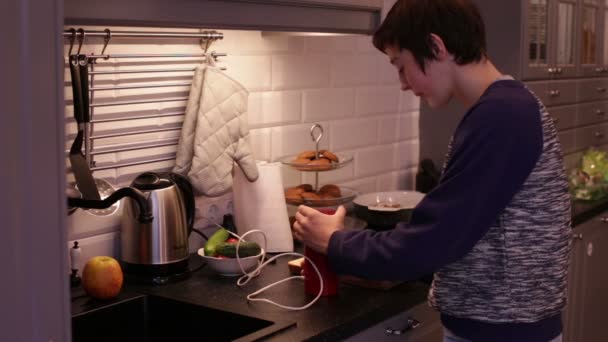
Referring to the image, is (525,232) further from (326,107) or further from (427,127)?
(427,127)

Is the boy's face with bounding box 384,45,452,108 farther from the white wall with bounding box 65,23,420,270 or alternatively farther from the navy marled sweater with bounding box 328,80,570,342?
the white wall with bounding box 65,23,420,270

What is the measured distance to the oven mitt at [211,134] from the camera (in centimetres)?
241

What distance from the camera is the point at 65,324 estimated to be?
4.70ft

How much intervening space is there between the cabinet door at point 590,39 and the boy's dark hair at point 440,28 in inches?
86.2

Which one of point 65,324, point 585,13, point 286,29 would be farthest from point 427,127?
point 65,324

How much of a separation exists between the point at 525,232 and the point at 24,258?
1.03 m

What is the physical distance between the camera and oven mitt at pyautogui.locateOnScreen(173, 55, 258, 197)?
7.90 feet

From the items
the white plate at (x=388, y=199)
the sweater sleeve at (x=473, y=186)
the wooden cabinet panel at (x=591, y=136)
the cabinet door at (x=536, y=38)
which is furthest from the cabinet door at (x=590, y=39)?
the sweater sleeve at (x=473, y=186)

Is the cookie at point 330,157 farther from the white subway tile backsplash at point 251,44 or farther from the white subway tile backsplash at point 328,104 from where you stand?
the white subway tile backsplash at point 251,44

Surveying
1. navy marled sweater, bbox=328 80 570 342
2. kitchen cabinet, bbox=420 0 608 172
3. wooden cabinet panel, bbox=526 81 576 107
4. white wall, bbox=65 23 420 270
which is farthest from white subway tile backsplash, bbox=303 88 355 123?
navy marled sweater, bbox=328 80 570 342

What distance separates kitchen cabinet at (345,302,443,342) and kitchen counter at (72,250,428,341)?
2 cm

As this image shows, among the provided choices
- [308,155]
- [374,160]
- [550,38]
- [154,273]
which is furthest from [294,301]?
[550,38]

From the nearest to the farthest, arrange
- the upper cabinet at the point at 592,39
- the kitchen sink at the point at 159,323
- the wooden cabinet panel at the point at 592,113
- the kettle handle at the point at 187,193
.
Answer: the kitchen sink at the point at 159,323 < the kettle handle at the point at 187,193 < the upper cabinet at the point at 592,39 < the wooden cabinet panel at the point at 592,113

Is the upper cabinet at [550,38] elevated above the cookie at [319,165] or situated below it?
above
